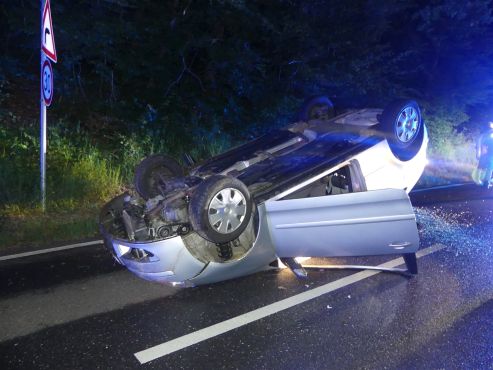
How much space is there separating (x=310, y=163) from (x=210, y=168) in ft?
3.69

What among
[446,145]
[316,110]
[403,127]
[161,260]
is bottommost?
[161,260]

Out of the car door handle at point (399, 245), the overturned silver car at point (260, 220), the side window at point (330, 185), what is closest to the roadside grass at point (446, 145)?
the side window at point (330, 185)

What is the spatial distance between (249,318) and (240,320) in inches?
3.2

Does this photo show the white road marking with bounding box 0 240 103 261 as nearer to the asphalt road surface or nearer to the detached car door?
the asphalt road surface

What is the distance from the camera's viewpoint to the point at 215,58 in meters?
10.5

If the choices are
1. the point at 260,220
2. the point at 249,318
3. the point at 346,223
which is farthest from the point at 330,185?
the point at 249,318

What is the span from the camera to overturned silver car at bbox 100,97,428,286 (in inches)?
139

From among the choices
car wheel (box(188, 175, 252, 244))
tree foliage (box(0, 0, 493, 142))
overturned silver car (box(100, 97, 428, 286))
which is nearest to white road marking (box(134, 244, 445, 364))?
overturned silver car (box(100, 97, 428, 286))

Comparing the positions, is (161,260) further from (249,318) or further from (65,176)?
(65,176)

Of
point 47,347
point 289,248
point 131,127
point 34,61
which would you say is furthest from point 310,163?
point 34,61

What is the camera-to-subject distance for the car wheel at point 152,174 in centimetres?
470

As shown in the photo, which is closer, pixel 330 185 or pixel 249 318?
pixel 249 318

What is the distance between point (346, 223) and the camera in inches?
141

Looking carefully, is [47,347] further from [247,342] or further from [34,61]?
[34,61]
